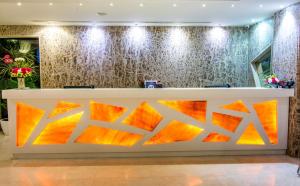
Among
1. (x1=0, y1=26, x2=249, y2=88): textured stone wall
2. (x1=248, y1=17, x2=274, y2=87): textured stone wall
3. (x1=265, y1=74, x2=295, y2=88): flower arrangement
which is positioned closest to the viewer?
(x1=265, y1=74, x2=295, y2=88): flower arrangement

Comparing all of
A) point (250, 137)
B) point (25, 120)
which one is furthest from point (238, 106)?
point (25, 120)

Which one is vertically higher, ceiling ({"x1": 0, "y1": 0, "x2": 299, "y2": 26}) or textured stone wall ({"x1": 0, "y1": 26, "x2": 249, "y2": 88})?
ceiling ({"x1": 0, "y1": 0, "x2": 299, "y2": 26})

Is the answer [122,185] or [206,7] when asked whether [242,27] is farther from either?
[122,185]

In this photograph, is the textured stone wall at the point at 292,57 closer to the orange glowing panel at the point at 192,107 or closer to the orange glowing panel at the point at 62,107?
the orange glowing panel at the point at 192,107

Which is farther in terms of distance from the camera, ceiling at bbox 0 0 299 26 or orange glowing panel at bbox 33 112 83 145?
ceiling at bbox 0 0 299 26

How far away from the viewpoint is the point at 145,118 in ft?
15.1

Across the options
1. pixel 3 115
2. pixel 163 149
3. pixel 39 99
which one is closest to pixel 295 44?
pixel 163 149

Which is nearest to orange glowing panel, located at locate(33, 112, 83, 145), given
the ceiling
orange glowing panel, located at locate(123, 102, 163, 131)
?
orange glowing panel, located at locate(123, 102, 163, 131)

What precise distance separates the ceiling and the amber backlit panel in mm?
1713

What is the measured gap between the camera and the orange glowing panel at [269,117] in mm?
4793

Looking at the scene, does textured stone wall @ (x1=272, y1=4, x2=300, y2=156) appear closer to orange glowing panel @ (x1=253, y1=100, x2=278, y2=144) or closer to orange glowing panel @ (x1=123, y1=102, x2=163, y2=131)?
orange glowing panel @ (x1=253, y1=100, x2=278, y2=144)

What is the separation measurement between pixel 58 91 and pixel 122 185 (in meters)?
1.87

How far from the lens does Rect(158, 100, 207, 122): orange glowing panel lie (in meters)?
4.64

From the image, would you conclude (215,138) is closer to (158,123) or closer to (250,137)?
(250,137)
